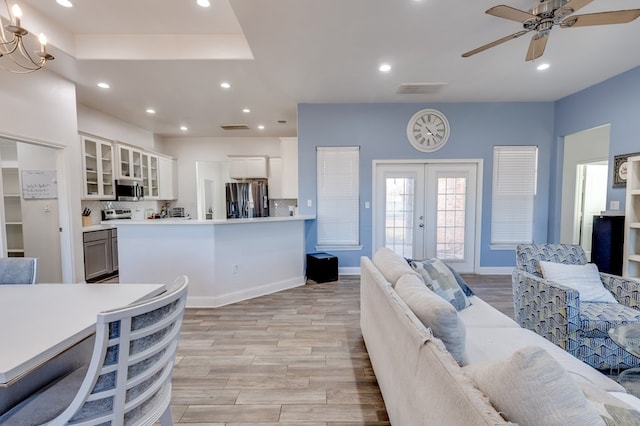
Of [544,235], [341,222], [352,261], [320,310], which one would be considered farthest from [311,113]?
[544,235]

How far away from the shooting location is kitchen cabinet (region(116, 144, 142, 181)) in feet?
17.6

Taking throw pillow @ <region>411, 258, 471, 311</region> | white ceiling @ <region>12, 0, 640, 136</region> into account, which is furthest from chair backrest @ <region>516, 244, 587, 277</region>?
white ceiling @ <region>12, 0, 640, 136</region>

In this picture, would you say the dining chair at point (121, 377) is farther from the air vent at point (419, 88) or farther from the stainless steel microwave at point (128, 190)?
the stainless steel microwave at point (128, 190)

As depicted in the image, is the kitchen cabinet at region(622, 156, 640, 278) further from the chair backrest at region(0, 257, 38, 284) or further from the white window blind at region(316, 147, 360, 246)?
the chair backrest at region(0, 257, 38, 284)

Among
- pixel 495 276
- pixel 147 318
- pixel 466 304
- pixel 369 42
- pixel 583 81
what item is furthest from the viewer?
pixel 495 276

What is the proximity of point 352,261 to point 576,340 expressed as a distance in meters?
3.13

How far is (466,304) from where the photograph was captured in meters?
2.33

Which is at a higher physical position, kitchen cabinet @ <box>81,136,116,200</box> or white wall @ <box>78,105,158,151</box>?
white wall @ <box>78,105,158,151</box>

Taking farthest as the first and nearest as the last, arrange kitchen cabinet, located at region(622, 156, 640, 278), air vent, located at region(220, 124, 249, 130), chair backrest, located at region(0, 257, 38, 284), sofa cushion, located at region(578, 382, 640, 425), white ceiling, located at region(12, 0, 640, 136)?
air vent, located at region(220, 124, 249, 130) < kitchen cabinet, located at region(622, 156, 640, 278) < white ceiling, located at region(12, 0, 640, 136) < chair backrest, located at region(0, 257, 38, 284) < sofa cushion, located at region(578, 382, 640, 425)

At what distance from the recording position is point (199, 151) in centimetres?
729

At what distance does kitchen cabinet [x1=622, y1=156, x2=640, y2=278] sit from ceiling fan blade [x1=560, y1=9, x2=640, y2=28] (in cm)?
192

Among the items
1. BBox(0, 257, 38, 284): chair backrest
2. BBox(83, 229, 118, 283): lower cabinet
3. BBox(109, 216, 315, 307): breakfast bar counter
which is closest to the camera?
BBox(0, 257, 38, 284): chair backrest

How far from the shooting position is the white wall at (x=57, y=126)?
3229 mm

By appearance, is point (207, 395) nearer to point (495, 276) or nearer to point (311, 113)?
point (311, 113)
